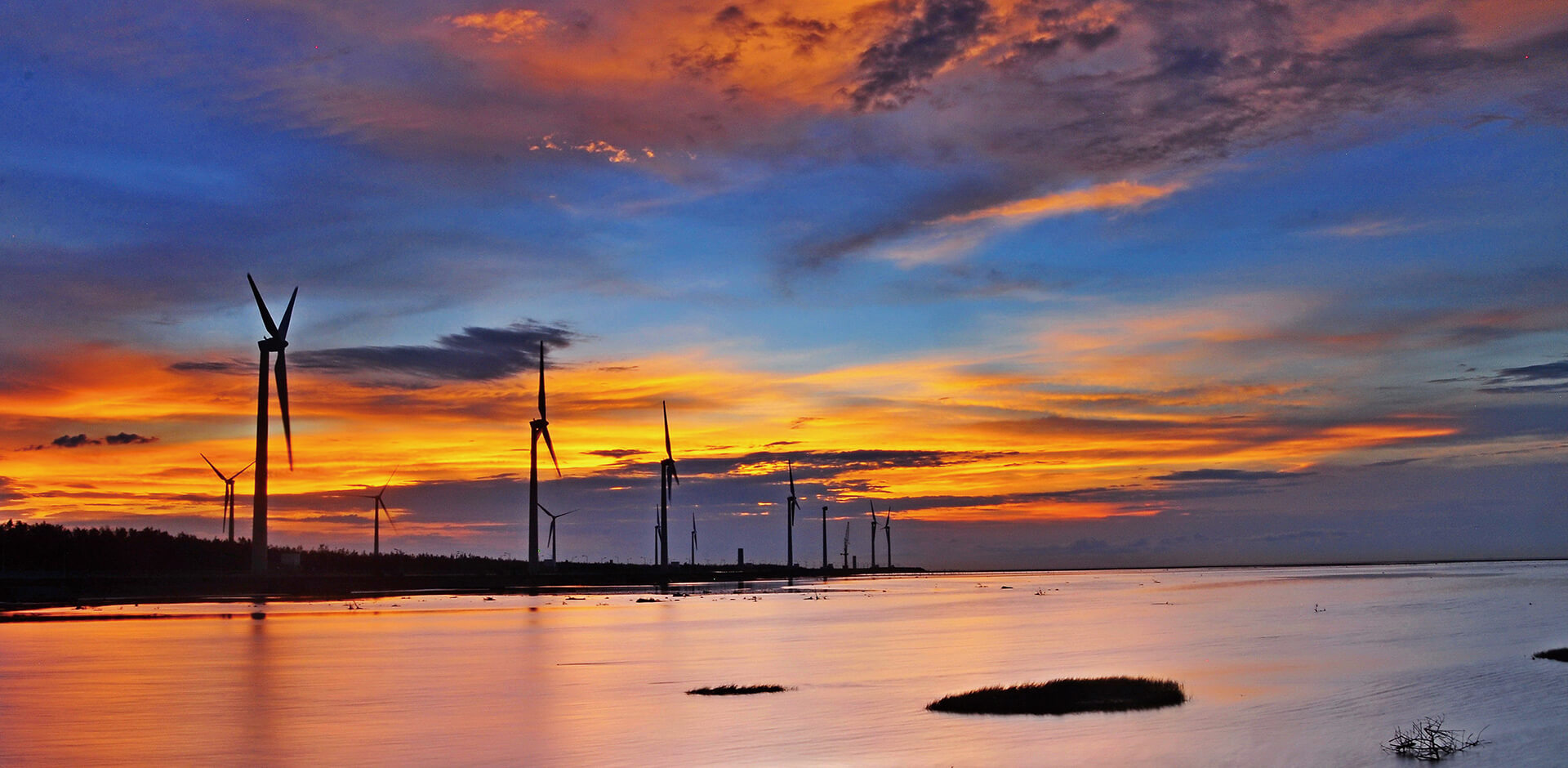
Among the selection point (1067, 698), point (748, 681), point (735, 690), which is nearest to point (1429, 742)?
point (1067, 698)

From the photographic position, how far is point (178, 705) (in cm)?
3869

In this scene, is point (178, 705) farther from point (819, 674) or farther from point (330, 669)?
point (819, 674)

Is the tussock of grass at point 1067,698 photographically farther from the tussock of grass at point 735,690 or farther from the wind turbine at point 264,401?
the wind turbine at point 264,401

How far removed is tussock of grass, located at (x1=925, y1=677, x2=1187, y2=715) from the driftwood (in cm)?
767

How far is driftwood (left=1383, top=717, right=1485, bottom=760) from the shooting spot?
1134 inches

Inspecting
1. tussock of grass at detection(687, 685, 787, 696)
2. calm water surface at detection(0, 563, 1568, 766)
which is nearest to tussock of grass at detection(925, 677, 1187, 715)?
calm water surface at detection(0, 563, 1568, 766)

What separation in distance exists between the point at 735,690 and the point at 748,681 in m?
3.91

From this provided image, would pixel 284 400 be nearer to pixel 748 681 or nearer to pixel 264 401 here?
pixel 264 401

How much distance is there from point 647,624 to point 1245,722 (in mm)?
56304

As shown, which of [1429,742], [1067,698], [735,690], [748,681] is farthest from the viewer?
[748,681]

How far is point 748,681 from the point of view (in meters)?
46.1

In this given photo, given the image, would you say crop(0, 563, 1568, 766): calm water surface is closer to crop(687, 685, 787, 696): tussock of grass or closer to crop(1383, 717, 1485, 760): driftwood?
crop(1383, 717, 1485, 760): driftwood

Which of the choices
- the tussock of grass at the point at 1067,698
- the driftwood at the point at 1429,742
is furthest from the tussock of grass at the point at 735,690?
the driftwood at the point at 1429,742

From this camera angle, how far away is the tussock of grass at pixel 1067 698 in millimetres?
36906
